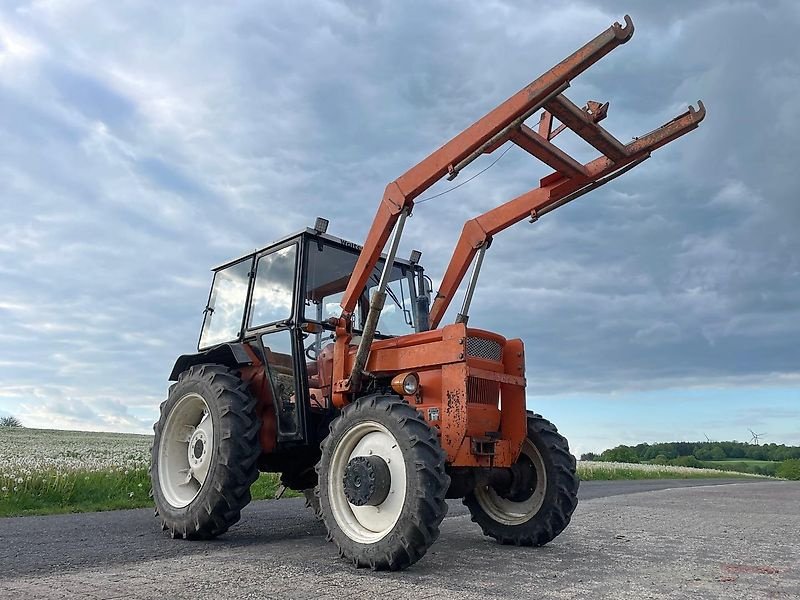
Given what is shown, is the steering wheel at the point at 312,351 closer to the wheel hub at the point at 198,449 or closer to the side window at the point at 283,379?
the side window at the point at 283,379

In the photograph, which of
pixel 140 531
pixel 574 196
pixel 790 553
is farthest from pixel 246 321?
pixel 790 553

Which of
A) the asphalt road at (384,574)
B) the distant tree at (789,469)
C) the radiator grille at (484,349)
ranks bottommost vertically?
the asphalt road at (384,574)

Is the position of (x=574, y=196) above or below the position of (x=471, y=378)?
above

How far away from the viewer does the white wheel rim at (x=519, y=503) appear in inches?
257

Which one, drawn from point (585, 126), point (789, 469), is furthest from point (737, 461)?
point (585, 126)

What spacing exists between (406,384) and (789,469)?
152 feet

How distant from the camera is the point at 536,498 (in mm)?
6535

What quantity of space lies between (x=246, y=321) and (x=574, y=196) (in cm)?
378

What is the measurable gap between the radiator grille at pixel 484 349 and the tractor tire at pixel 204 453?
2289mm

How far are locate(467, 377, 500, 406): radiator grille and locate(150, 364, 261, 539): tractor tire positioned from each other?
2206 millimetres

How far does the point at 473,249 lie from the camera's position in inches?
284

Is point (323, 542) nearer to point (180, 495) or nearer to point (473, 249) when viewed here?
point (180, 495)

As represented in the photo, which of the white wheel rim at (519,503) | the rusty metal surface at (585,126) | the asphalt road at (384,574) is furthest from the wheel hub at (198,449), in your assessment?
the rusty metal surface at (585,126)

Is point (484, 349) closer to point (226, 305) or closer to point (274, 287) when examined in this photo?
point (274, 287)
